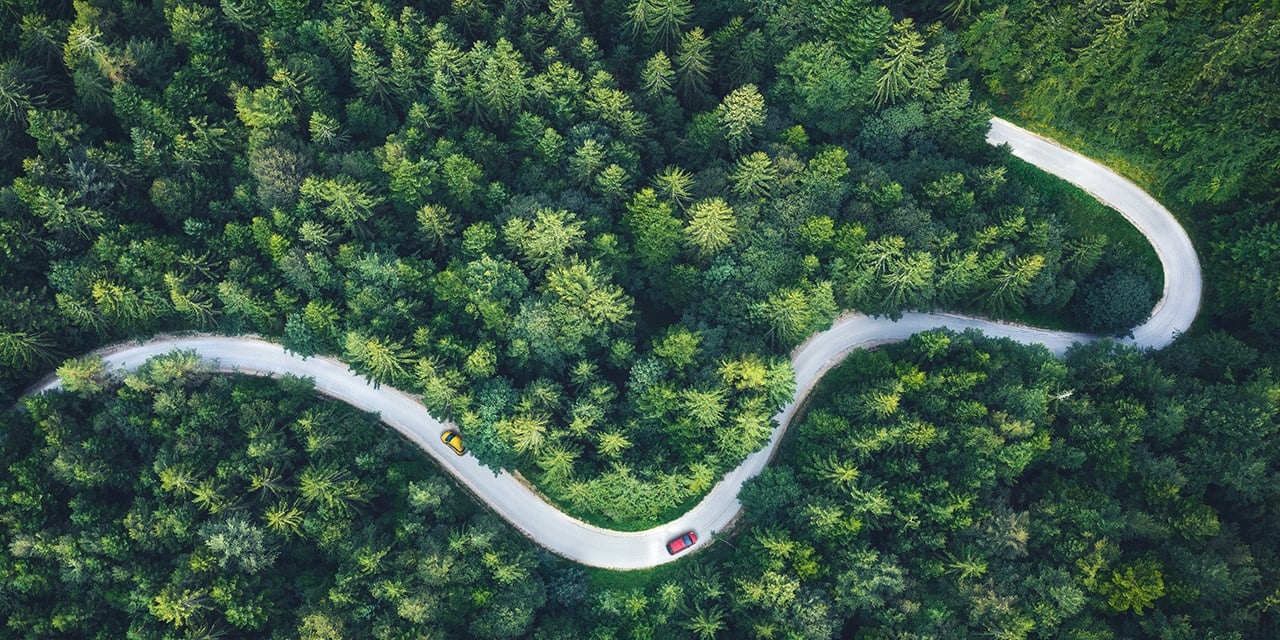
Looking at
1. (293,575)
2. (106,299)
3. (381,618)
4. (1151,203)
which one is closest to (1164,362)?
(1151,203)

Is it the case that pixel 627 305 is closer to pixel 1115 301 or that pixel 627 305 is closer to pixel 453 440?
pixel 453 440

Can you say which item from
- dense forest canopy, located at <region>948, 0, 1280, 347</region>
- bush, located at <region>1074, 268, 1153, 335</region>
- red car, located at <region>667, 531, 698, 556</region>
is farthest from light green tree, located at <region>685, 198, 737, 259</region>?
bush, located at <region>1074, 268, 1153, 335</region>

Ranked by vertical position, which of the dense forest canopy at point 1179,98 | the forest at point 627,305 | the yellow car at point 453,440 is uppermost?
the dense forest canopy at point 1179,98

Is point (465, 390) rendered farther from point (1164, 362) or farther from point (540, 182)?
point (1164, 362)

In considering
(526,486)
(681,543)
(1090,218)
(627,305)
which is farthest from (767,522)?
→ (1090,218)

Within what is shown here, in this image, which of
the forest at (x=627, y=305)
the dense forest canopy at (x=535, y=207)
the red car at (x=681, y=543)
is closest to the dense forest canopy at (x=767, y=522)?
the forest at (x=627, y=305)

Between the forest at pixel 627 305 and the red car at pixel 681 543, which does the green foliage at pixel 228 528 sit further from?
the red car at pixel 681 543

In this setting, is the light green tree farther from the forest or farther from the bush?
the bush
